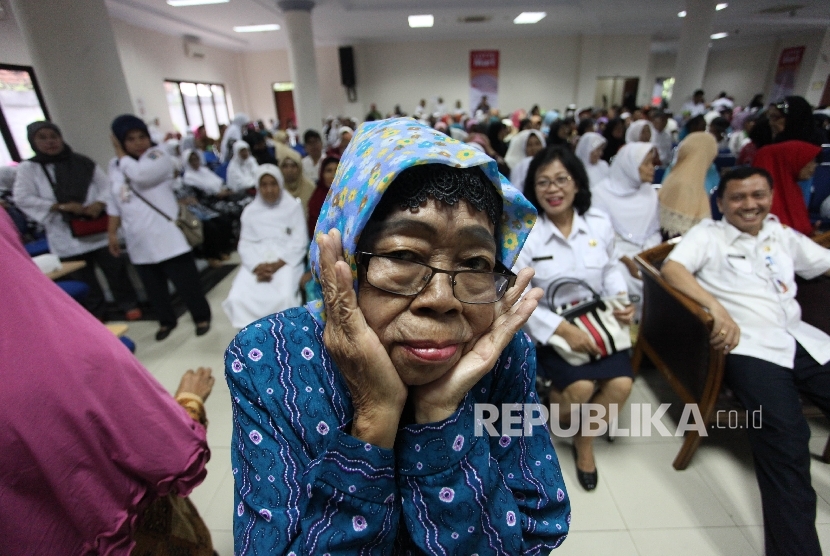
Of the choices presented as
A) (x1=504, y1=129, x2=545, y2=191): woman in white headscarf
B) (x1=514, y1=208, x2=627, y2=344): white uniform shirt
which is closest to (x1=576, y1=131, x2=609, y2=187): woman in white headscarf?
(x1=504, y1=129, x2=545, y2=191): woman in white headscarf

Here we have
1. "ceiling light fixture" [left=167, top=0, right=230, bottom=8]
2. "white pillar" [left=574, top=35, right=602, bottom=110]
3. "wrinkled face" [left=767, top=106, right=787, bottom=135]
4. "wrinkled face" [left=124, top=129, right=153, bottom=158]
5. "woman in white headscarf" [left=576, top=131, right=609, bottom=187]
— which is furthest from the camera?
"white pillar" [left=574, top=35, right=602, bottom=110]

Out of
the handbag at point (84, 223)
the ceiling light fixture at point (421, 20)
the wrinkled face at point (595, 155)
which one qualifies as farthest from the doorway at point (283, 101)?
the wrinkled face at point (595, 155)

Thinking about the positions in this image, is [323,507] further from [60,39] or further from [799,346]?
[60,39]

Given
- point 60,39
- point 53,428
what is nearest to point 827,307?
point 53,428

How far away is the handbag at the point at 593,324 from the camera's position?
188cm

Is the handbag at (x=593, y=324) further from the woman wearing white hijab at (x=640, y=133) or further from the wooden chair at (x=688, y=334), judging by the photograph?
the woman wearing white hijab at (x=640, y=133)

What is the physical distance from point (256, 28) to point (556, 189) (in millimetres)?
11554

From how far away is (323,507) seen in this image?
0.64 meters

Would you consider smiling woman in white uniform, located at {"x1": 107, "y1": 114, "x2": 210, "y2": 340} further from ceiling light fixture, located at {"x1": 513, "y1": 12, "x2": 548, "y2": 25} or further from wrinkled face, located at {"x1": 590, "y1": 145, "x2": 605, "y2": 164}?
ceiling light fixture, located at {"x1": 513, "y1": 12, "x2": 548, "y2": 25}

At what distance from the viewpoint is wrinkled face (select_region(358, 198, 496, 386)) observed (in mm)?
664

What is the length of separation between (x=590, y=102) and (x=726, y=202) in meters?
14.7

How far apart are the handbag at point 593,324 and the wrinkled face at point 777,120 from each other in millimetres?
3066

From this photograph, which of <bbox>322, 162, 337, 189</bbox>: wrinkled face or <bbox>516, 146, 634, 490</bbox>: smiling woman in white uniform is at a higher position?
<bbox>322, 162, 337, 189</bbox>: wrinkled face

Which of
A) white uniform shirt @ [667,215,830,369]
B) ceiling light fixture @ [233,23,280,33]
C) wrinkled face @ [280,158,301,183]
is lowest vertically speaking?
white uniform shirt @ [667,215,830,369]
